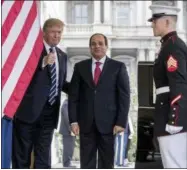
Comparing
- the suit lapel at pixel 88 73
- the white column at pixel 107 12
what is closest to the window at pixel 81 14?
the white column at pixel 107 12

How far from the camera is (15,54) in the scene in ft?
8.06

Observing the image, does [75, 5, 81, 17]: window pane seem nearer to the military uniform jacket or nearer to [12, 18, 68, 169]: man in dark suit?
[12, 18, 68, 169]: man in dark suit

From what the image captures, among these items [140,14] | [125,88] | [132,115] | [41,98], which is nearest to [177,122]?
[125,88]

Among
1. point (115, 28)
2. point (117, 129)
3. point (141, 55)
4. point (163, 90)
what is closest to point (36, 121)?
point (117, 129)

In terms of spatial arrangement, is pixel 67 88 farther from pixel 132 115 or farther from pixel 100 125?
pixel 132 115

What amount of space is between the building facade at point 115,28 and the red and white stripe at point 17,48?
12591mm

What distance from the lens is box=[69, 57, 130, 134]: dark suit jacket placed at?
2.71 m

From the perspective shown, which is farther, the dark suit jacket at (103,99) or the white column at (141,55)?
the white column at (141,55)

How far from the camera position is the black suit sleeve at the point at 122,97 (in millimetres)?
2691

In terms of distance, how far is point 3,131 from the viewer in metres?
2.38

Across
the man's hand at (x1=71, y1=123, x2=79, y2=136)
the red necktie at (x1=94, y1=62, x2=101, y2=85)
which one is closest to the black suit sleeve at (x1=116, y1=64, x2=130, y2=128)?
the red necktie at (x1=94, y1=62, x2=101, y2=85)

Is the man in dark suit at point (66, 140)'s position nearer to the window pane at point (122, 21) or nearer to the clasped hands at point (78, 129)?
the clasped hands at point (78, 129)

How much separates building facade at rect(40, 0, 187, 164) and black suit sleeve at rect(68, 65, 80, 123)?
1234cm

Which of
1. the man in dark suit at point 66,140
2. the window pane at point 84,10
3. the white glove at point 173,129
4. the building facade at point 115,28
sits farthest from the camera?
the window pane at point 84,10
